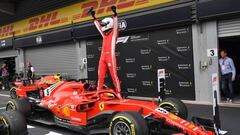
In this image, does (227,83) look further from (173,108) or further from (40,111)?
(40,111)

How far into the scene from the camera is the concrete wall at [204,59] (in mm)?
9422

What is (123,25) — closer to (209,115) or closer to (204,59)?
(204,59)

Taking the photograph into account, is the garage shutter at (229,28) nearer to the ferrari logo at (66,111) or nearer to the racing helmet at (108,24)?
the racing helmet at (108,24)

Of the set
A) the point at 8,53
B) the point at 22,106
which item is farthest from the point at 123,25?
the point at 8,53

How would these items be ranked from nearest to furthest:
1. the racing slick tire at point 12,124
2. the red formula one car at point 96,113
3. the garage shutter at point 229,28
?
1. the red formula one car at point 96,113
2. the racing slick tire at point 12,124
3. the garage shutter at point 229,28

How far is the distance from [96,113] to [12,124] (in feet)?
4.68

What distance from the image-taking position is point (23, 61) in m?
19.7

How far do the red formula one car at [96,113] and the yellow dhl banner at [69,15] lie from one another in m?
5.38

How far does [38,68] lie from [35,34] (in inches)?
78.0

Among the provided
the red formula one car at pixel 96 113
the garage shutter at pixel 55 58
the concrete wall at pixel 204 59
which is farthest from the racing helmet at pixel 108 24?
the garage shutter at pixel 55 58

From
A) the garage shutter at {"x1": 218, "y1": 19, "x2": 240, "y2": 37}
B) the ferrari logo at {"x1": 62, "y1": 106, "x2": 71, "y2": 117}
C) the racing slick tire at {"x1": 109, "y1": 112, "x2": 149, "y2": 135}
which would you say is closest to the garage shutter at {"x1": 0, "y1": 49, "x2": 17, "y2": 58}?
the garage shutter at {"x1": 218, "y1": 19, "x2": 240, "y2": 37}

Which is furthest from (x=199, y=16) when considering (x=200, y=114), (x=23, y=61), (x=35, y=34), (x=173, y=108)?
(x=23, y=61)

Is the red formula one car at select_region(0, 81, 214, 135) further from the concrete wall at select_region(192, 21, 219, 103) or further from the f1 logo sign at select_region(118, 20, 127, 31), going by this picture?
the f1 logo sign at select_region(118, 20, 127, 31)

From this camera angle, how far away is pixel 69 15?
15461mm
